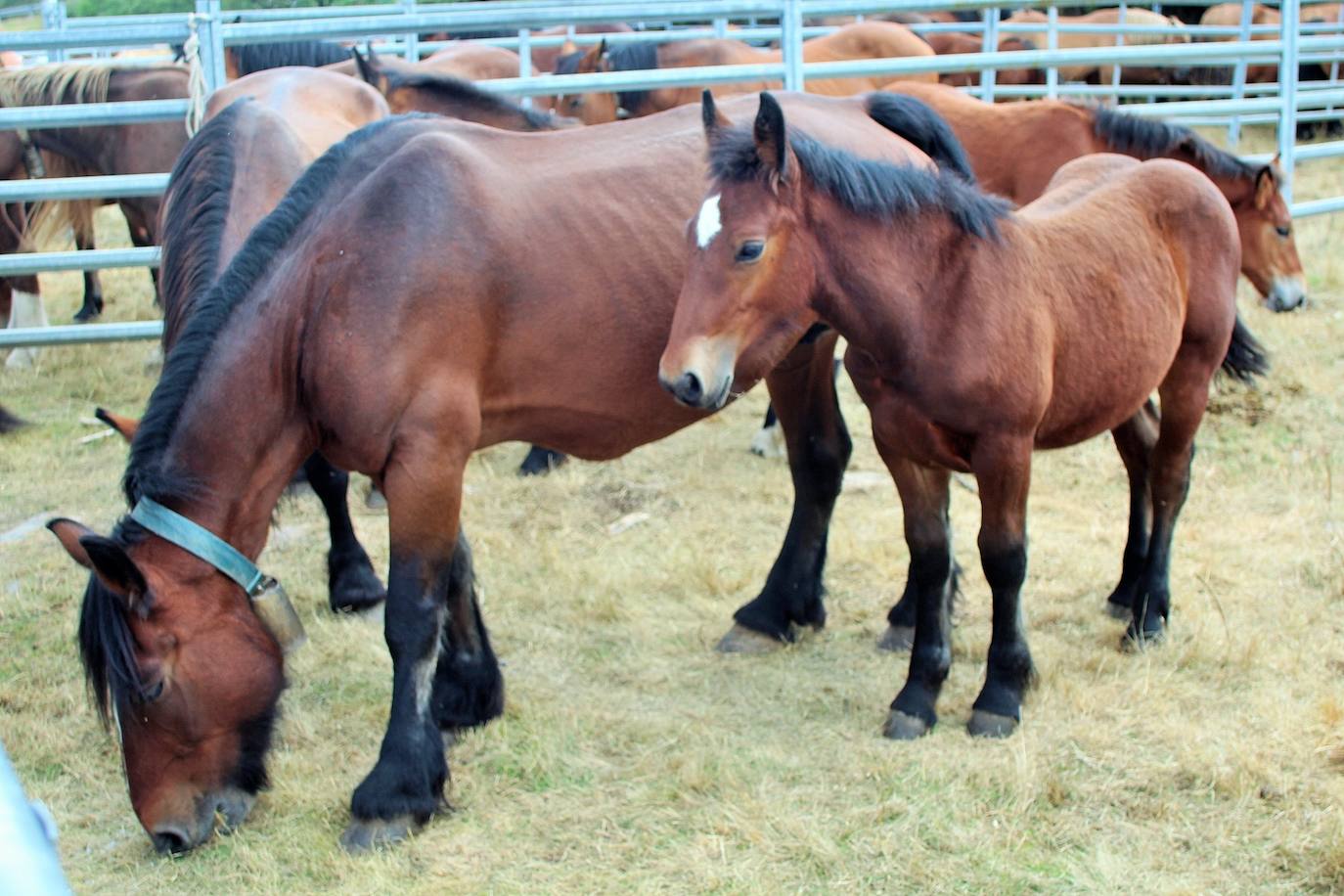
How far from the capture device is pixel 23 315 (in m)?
7.80

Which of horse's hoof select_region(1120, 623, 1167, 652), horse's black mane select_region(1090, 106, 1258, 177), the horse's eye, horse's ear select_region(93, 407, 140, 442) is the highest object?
the horse's eye

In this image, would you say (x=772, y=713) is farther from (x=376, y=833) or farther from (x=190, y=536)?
(x=190, y=536)

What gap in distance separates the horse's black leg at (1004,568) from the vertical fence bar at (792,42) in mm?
3033

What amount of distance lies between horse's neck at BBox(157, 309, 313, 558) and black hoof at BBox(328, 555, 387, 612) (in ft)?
4.86

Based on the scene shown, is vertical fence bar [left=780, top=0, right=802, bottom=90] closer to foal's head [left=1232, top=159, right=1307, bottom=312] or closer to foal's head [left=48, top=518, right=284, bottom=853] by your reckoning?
foal's head [left=1232, top=159, right=1307, bottom=312]

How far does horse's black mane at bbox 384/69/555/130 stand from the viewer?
17.9ft

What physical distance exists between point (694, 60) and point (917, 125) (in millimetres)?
4995

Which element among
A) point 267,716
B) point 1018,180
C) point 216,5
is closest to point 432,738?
point 267,716

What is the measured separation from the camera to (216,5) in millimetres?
5922

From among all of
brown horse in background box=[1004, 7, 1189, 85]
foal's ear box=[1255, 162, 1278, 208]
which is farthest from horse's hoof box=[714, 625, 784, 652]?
brown horse in background box=[1004, 7, 1189, 85]

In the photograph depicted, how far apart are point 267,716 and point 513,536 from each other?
2.23 metres

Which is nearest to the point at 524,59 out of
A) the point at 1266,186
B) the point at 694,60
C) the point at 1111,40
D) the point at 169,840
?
the point at 694,60

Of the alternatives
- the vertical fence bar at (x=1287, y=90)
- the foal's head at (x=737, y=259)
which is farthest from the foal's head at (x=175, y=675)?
the vertical fence bar at (x=1287, y=90)

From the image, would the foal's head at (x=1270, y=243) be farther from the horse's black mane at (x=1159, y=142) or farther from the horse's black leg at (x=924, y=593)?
the horse's black leg at (x=924, y=593)
